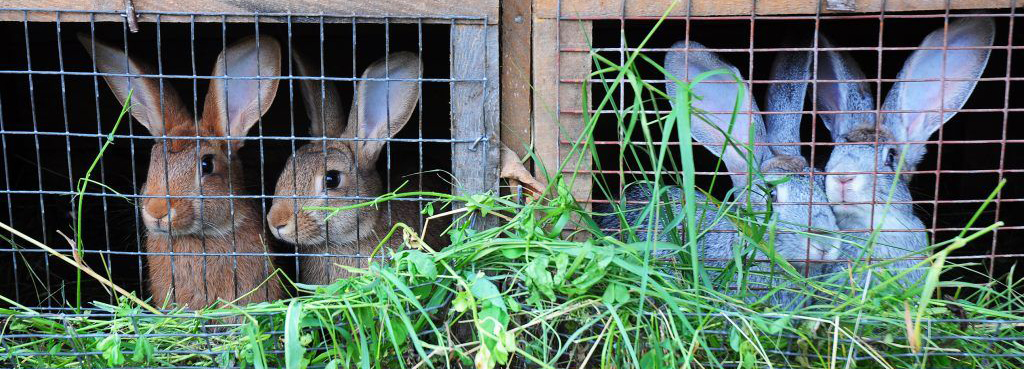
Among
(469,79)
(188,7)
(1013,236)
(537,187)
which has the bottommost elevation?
(1013,236)

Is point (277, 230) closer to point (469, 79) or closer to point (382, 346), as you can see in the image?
point (469, 79)

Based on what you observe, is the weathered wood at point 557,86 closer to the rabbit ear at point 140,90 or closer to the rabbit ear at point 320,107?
the rabbit ear at point 320,107

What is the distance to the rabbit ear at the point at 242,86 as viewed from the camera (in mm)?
3354

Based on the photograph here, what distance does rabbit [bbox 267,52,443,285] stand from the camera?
3.40 m

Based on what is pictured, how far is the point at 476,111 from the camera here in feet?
9.82

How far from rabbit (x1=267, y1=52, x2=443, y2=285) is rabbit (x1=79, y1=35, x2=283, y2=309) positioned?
0.57 ft

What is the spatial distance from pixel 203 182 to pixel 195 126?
0.73 feet

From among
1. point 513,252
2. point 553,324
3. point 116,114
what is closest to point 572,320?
point 553,324

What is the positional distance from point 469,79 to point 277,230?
98 centimetres

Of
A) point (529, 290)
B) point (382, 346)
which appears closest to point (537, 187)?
point (529, 290)

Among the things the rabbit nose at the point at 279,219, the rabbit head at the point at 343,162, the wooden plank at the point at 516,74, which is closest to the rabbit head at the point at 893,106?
the wooden plank at the point at 516,74

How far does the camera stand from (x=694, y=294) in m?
2.38

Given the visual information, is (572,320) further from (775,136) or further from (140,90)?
(140,90)

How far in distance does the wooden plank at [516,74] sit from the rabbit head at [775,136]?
51 cm
